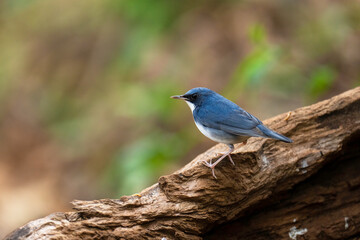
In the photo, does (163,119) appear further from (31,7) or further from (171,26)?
(31,7)

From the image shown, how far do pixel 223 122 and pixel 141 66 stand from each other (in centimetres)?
559

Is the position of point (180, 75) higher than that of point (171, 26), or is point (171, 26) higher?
point (171, 26)

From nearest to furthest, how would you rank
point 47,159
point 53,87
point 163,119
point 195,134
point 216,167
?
point 216,167
point 195,134
point 163,119
point 47,159
point 53,87

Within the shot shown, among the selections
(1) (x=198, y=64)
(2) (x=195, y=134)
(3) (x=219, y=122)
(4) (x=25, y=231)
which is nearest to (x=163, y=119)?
(2) (x=195, y=134)

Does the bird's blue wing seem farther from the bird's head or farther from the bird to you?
the bird's head

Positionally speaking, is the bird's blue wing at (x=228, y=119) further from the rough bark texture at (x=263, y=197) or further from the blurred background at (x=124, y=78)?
the blurred background at (x=124, y=78)

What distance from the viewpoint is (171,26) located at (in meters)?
9.09

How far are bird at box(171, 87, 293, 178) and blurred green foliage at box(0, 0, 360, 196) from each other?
1634 mm

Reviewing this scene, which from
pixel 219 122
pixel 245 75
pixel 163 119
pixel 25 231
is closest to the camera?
pixel 25 231

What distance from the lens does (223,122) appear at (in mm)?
3855

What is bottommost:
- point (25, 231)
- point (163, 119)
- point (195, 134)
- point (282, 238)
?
point (282, 238)

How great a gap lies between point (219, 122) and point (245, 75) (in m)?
1.49

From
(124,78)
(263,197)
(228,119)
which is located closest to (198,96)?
(228,119)

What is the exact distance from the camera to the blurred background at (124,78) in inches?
272
